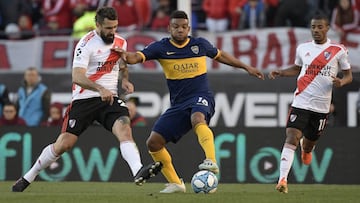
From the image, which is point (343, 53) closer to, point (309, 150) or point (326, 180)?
point (309, 150)

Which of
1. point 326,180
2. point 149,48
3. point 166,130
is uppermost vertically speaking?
point 149,48

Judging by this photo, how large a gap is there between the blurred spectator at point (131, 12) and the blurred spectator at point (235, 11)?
167cm

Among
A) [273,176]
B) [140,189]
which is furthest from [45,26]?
[140,189]

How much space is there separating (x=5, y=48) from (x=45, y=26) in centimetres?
202

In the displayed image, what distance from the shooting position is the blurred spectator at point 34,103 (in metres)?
21.8

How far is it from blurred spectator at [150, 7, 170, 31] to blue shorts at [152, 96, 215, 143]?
800 cm

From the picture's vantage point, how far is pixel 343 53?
52.9ft

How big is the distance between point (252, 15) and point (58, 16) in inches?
156

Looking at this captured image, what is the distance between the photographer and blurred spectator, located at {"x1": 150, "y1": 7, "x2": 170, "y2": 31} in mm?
23500

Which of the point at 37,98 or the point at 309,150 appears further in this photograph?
the point at 37,98

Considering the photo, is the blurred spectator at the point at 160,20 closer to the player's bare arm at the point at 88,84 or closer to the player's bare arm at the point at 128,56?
the player's bare arm at the point at 128,56

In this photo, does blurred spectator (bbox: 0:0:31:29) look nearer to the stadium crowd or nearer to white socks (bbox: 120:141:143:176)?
the stadium crowd

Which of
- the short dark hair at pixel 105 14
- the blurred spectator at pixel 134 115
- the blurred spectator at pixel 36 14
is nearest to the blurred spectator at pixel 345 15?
the blurred spectator at pixel 134 115

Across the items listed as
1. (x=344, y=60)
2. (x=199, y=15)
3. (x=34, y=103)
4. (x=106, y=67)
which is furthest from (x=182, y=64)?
(x=199, y=15)
